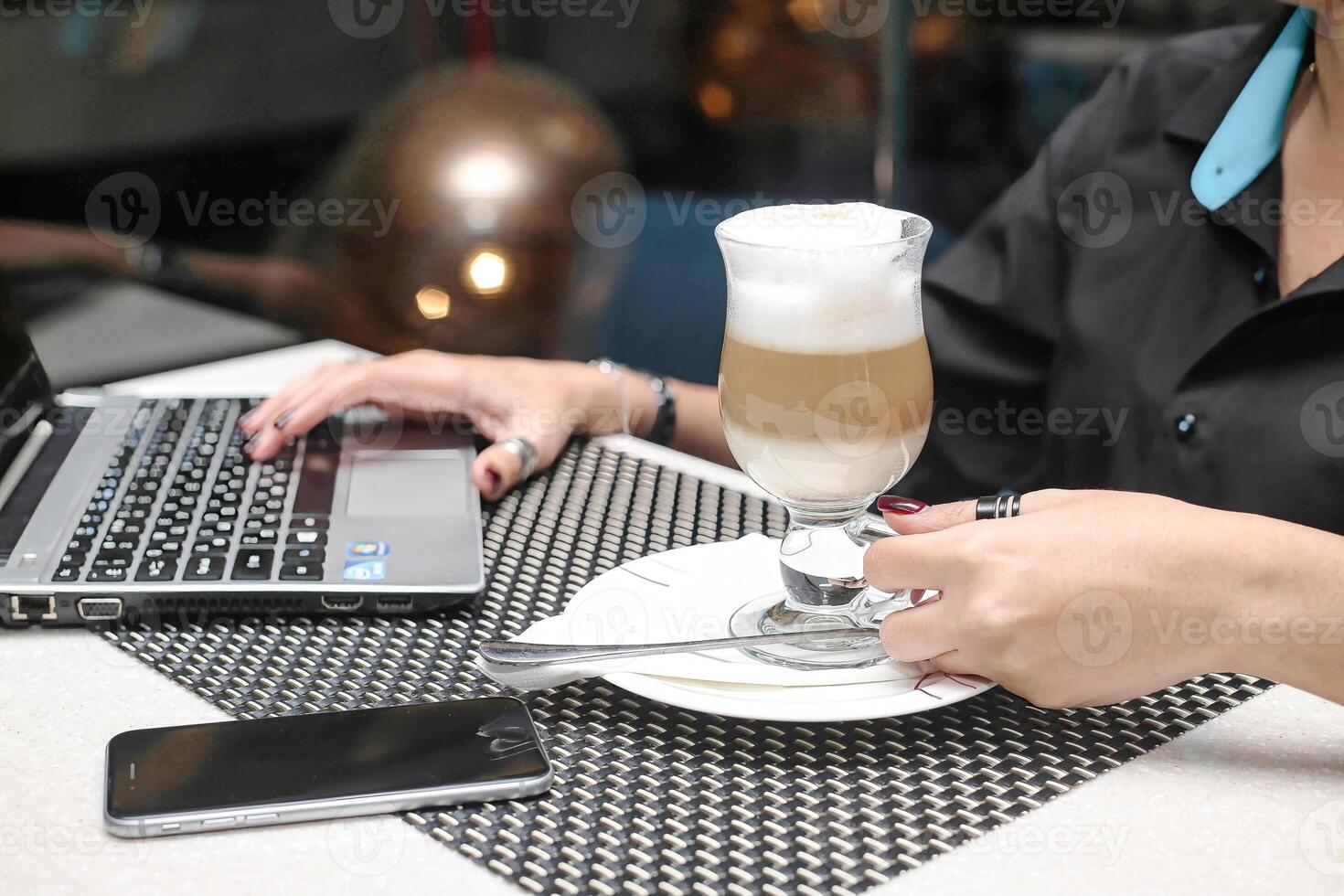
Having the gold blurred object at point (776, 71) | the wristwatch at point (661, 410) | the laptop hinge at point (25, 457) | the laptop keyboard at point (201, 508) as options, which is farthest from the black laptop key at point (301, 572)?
the gold blurred object at point (776, 71)

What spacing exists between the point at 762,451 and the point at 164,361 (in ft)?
3.22

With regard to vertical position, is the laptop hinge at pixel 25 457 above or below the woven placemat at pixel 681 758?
above

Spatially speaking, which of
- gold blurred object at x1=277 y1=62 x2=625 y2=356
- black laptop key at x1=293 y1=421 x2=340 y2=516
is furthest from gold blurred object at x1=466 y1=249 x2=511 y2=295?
black laptop key at x1=293 y1=421 x2=340 y2=516

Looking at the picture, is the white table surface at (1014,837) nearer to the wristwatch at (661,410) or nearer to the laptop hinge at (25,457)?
the laptop hinge at (25,457)

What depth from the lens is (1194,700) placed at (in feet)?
2.22

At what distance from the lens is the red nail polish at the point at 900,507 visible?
2.35 ft

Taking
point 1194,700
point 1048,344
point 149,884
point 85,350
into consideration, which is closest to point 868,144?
point 1048,344

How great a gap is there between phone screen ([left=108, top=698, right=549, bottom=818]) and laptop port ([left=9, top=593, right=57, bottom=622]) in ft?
0.64

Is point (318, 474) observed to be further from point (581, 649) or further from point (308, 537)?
point (581, 649)

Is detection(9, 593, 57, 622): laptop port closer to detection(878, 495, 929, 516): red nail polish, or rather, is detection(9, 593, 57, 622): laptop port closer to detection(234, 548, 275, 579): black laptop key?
detection(234, 548, 275, 579): black laptop key

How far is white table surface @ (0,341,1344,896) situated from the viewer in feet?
1.74

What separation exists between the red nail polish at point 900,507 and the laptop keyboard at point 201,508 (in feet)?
1.18

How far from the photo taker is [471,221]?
125 cm

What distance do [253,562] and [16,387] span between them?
334 millimetres
